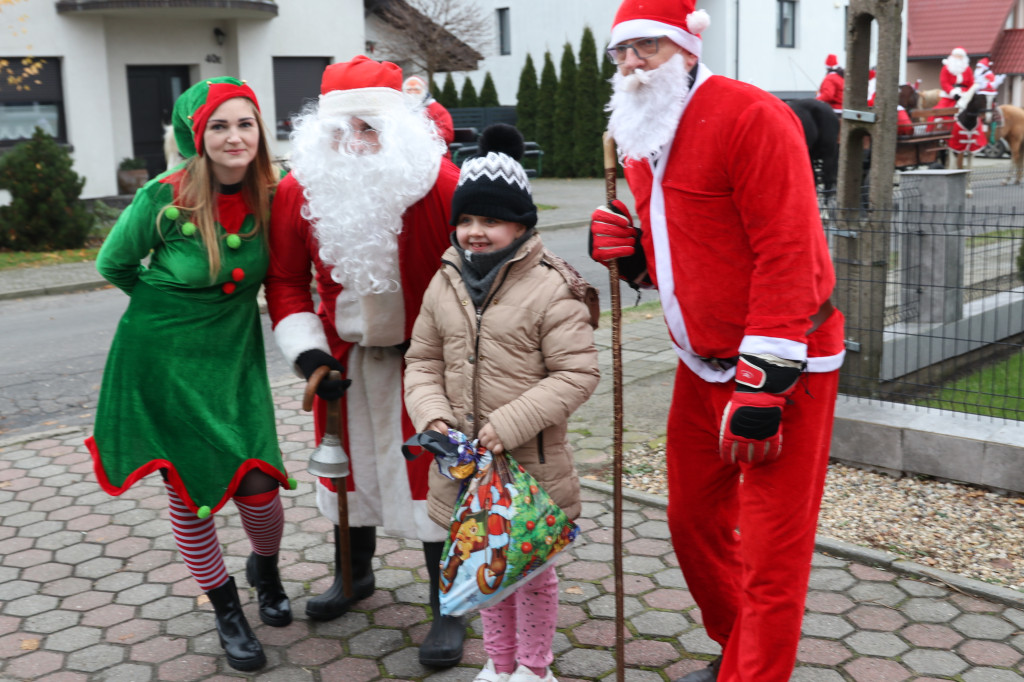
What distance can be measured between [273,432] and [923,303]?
398cm

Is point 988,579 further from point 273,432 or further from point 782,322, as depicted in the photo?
point 273,432

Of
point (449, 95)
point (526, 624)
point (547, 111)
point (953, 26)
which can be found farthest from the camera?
point (953, 26)

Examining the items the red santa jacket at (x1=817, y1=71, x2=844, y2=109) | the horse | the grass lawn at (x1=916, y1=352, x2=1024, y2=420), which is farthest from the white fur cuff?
the red santa jacket at (x1=817, y1=71, x2=844, y2=109)

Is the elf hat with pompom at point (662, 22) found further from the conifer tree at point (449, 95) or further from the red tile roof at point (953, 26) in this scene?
the red tile roof at point (953, 26)

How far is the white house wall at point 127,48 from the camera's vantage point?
1844cm

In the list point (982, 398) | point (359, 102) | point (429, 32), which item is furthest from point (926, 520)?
point (429, 32)

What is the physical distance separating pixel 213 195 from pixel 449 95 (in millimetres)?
28370

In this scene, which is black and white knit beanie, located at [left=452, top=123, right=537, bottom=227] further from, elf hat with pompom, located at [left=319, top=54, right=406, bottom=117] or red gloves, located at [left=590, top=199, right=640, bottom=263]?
elf hat with pompom, located at [left=319, top=54, right=406, bottom=117]

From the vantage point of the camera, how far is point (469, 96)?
3045cm

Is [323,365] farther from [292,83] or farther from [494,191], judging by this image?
[292,83]

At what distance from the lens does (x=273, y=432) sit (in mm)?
3533

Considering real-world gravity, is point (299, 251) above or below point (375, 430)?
above

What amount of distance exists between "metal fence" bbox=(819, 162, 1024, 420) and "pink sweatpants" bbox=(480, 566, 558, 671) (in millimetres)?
2752

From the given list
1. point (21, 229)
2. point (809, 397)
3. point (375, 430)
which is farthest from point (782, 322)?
point (21, 229)
